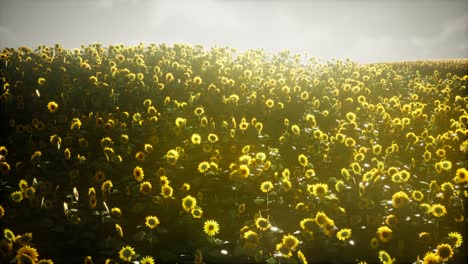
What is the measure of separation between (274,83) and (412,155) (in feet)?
15.6

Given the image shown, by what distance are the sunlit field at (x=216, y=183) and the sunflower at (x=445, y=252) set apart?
0.01 m

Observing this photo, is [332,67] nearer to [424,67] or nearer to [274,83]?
[274,83]

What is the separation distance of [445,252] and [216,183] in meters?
3.38

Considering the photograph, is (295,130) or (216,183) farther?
(295,130)

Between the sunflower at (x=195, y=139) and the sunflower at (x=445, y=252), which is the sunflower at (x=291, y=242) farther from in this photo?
the sunflower at (x=195, y=139)

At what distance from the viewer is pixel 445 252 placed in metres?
4.14

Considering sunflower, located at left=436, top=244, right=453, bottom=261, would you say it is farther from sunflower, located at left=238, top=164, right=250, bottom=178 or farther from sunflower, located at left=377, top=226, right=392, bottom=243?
sunflower, located at left=238, top=164, right=250, bottom=178

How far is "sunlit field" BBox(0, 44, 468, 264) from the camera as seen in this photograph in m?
4.46

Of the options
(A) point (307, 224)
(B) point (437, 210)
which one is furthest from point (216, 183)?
(B) point (437, 210)

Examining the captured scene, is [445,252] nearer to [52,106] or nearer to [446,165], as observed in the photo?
[446,165]

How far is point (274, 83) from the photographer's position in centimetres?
1100

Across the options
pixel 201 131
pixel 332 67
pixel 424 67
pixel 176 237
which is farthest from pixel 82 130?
pixel 424 67

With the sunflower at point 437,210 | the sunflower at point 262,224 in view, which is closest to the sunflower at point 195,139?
the sunflower at point 262,224

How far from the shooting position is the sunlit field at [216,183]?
14.6 ft
